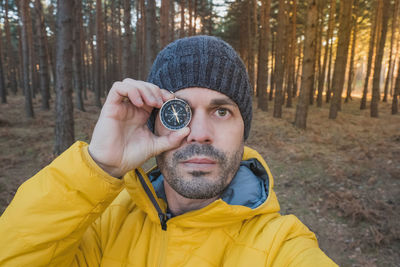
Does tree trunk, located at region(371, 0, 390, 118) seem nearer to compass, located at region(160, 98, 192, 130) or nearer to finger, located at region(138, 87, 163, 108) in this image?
compass, located at region(160, 98, 192, 130)

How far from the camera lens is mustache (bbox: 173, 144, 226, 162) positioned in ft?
6.38

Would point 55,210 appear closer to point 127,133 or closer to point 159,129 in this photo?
point 127,133

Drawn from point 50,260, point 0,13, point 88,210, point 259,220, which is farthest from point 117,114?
point 0,13

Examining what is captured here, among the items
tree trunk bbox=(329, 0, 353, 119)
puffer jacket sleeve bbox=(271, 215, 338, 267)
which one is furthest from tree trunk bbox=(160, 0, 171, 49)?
puffer jacket sleeve bbox=(271, 215, 338, 267)

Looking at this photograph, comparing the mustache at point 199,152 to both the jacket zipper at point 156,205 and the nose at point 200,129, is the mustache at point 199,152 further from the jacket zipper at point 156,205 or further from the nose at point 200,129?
the jacket zipper at point 156,205

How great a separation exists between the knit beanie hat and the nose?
1.06 feet

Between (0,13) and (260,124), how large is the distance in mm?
32878

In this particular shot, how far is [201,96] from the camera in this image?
7.24 ft

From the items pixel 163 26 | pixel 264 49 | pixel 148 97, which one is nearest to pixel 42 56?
pixel 163 26

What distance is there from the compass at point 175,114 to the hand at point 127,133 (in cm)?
5

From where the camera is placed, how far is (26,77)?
1520cm

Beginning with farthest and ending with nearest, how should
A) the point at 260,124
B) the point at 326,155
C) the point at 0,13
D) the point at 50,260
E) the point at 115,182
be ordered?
the point at 0,13, the point at 260,124, the point at 326,155, the point at 115,182, the point at 50,260

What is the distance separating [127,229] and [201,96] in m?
1.31

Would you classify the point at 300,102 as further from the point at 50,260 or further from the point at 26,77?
the point at 26,77
